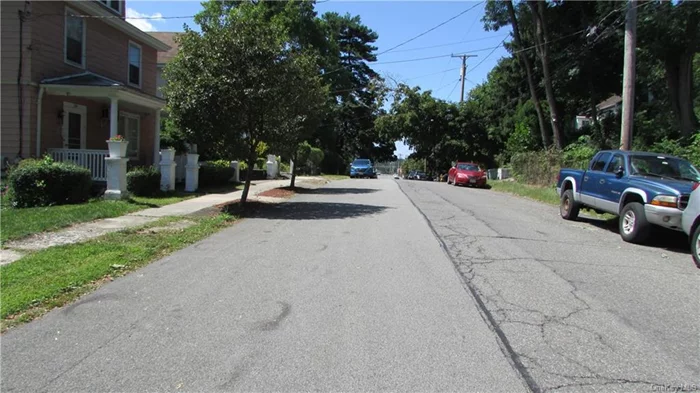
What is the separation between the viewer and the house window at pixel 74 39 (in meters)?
17.4

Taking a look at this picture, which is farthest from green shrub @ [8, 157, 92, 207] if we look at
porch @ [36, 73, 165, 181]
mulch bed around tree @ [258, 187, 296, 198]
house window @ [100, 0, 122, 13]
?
house window @ [100, 0, 122, 13]

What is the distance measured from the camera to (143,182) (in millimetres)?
16359

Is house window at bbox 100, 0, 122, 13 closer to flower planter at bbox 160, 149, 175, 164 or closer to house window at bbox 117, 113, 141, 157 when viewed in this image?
house window at bbox 117, 113, 141, 157

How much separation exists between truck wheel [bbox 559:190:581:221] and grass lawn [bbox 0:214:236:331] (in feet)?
30.4

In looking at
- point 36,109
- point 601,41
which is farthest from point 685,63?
point 36,109

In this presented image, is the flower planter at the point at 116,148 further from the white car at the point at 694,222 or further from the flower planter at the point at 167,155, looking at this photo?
the white car at the point at 694,222

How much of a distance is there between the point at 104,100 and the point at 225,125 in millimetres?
7555

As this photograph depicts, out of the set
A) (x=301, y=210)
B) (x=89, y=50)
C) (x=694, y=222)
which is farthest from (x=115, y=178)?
(x=694, y=222)

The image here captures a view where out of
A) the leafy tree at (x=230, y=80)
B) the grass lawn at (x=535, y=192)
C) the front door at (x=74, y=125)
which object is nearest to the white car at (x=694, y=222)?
the grass lawn at (x=535, y=192)

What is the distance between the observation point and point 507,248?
926 cm

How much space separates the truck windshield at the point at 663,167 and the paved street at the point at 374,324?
2.55 m

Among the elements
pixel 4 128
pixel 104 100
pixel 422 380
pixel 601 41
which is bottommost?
pixel 422 380

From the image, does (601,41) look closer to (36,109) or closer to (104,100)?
(104,100)

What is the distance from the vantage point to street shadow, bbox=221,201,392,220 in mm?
13523
